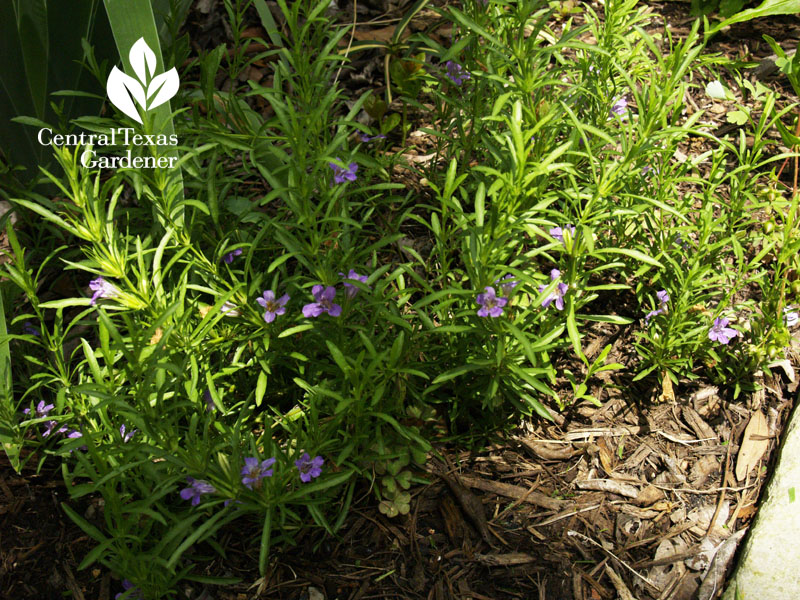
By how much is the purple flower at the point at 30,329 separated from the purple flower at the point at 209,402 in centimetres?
79

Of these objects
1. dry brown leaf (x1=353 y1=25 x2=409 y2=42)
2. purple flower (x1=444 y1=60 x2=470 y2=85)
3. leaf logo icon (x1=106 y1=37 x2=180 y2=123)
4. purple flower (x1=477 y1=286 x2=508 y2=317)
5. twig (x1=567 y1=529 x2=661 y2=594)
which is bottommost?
twig (x1=567 y1=529 x2=661 y2=594)

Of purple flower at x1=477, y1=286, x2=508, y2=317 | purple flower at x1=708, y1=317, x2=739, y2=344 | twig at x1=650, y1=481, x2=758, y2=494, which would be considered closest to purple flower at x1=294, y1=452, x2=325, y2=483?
purple flower at x1=477, y1=286, x2=508, y2=317

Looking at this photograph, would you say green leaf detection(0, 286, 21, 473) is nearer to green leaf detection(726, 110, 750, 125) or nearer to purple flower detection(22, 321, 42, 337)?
purple flower detection(22, 321, 42, 337)

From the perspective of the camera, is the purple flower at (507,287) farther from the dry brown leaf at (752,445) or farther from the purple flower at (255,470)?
the dry brown leaf at (752,445)

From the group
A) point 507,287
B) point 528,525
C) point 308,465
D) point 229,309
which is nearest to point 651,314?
point 507,287

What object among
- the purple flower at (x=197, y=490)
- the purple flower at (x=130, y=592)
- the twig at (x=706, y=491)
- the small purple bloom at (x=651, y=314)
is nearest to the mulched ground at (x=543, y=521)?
the twig at (x=706, y=491)

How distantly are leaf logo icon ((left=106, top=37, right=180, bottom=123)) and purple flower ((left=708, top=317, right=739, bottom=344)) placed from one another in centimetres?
210

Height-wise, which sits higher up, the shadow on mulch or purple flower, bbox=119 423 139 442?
purple flower, bbox=119 423 139 442

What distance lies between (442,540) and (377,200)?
1493mm

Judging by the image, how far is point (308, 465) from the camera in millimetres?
2076

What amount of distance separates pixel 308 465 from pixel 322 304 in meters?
0.49

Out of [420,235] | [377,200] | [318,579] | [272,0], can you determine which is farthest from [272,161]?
[272,0]

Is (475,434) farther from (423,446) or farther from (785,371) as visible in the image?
(785,371)

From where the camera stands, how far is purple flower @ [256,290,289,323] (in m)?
2.20
